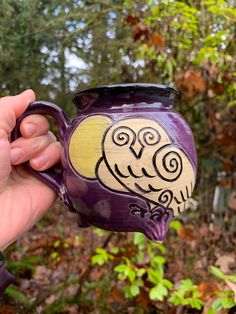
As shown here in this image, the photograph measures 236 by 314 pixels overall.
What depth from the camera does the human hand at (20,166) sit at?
3.51ft

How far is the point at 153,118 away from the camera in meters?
0.91

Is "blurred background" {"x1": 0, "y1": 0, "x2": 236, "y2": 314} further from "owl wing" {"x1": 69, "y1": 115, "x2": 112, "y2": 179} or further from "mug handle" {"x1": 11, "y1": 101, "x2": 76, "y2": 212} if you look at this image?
"owl wing" {"x1": 69, "y1": 115, "x2": 112, "y2": 179}

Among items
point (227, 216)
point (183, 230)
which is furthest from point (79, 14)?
point (227, 216)

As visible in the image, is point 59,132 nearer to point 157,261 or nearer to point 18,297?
point 157,261

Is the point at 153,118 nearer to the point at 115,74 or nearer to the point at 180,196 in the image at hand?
the point at 180,196

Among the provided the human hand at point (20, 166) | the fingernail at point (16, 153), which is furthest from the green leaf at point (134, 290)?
the fingernail at point (16, 153)

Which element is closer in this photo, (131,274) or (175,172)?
(175,172)

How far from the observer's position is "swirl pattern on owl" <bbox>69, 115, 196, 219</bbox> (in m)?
0.89

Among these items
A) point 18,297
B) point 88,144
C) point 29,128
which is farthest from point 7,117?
point 18,297

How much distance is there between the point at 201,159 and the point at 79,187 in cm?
199

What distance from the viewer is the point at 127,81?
2.36 metres

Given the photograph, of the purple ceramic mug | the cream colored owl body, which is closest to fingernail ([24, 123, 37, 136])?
the purple ceramic mug

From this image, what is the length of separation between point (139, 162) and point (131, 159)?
2 centimetres

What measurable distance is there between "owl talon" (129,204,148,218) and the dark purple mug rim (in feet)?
0.69
